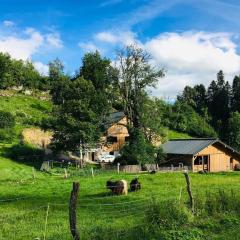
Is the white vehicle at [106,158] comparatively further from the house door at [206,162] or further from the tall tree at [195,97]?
the tall tree at [195,97]

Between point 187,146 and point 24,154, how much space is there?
73.3 ft

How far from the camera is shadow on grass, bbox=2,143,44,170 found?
61.2 meters

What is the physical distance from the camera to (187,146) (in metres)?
67.5

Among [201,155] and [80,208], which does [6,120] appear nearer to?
[201,155]

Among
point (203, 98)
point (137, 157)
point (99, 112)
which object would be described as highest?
point (203, 98)

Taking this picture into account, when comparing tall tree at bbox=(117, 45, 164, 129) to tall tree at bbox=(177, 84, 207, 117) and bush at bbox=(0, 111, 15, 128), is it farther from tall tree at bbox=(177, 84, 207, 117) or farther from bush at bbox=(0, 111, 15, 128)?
tall tree at bbox=(177, 84, 207, 117)

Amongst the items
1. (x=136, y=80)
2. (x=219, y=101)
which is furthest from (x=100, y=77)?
(x=219, y=101)

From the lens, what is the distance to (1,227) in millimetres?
18984

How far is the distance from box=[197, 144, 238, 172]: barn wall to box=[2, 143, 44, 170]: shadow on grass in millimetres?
21981

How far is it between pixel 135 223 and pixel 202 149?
153ft

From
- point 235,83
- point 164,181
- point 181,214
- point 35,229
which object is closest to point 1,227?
point 35,229

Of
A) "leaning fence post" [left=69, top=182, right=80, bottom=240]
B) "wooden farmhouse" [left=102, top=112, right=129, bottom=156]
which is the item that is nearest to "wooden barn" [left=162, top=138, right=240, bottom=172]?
"wooden farmhouse" [left=102, top=112, right=129, bottom=156]

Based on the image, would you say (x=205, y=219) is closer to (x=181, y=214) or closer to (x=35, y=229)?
(x=181, y=214)

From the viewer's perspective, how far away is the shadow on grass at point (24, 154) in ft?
201
